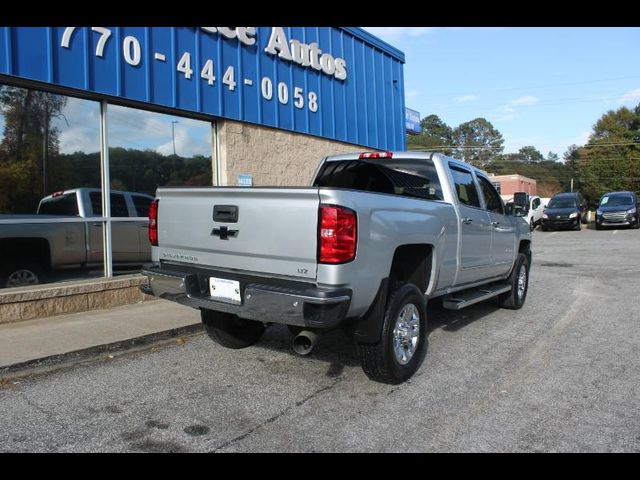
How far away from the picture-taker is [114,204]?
24.9 ft

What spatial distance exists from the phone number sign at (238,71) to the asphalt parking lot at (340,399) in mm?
3928

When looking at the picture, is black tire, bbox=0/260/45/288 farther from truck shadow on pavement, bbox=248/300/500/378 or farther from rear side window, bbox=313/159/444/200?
rear side window, bbox=313/159/444/200

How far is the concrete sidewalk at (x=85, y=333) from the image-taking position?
4961 mm

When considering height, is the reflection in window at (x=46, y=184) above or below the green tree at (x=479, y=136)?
below

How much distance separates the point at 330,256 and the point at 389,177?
7.77 feet

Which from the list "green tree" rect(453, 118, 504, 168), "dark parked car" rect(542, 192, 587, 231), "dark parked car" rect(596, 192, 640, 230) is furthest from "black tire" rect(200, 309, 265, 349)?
"green tree" rect(453, 118, 504, 168)

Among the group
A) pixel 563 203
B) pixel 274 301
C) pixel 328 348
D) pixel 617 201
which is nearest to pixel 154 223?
pixel 274 301

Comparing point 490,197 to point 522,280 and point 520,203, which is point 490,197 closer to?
point 520,203

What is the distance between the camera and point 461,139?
101 m

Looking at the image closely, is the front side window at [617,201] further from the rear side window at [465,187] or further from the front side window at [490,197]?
the rear side window at [465,187]

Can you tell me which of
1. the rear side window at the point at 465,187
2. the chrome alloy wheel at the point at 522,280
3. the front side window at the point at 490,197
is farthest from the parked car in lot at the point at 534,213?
the rear side window at the point at 465,187
